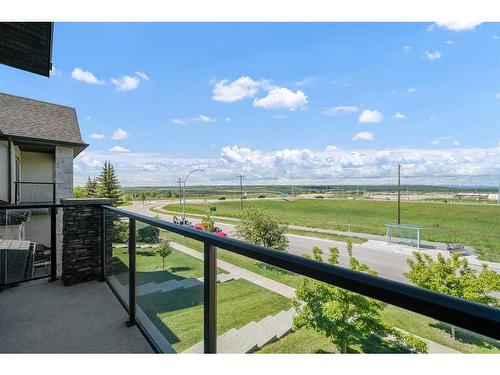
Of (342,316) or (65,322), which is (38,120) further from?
(342,316)

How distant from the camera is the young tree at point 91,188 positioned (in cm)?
3470

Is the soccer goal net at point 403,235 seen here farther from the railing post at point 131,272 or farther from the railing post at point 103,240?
the railing post at point 131,272

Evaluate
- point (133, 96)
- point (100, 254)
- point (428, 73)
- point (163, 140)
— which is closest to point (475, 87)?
point (428, 73)

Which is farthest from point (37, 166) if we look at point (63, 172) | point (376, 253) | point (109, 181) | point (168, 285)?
point (109, 181)

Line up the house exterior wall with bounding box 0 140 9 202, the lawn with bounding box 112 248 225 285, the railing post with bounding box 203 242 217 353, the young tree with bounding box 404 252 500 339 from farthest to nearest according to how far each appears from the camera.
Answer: the house exterior wall with bounding box 0 140 9 202
the young tree with bounding box 404 252 500 339
the lawn with bounding box 112 248 225 285
the railing post with bounding box 203 242 217 353

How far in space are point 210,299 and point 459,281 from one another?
23.3ft

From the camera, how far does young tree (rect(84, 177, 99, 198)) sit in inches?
1366

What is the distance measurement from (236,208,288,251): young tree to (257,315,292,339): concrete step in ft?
44.7

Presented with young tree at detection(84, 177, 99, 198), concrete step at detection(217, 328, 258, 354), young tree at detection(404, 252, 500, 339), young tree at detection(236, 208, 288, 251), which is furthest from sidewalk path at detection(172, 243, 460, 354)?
young tree at detection(84, 177, 99, 198)

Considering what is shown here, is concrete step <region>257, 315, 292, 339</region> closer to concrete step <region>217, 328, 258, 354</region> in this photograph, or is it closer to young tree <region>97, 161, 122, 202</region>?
concrete step <region>217, 328, 258, 354</region>

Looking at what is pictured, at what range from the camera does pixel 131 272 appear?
7.80 feet
